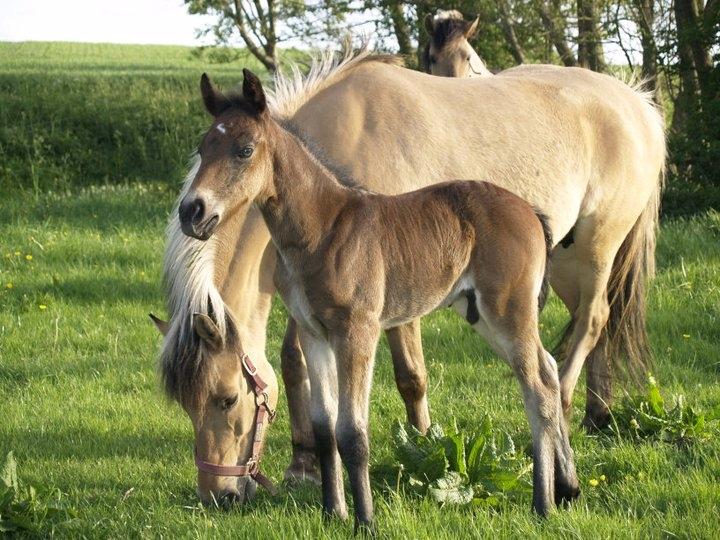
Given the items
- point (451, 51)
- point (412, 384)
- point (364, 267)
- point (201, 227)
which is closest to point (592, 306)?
point (412, 384)

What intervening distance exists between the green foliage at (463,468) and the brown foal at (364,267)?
0.27m

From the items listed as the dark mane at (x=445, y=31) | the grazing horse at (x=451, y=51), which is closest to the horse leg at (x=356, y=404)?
the grazing horse at (x=451, y=51)

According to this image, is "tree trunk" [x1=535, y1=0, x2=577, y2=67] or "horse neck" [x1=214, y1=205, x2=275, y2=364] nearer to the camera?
"horse neck" [x1=214, y1=205, x2=275, y2=364]

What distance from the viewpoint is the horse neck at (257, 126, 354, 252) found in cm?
352

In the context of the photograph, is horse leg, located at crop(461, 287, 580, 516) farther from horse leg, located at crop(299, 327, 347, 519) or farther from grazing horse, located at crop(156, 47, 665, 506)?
grazing horse, located at crop(156, 47, 665, 506)

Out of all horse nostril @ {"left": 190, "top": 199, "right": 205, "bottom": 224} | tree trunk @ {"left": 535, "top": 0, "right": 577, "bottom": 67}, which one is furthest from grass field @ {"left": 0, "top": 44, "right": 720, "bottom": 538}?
tree trunk @ {"left": 535, "top": 0, "right": 577, "bottom": 67}

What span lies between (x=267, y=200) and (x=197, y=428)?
1.22 m

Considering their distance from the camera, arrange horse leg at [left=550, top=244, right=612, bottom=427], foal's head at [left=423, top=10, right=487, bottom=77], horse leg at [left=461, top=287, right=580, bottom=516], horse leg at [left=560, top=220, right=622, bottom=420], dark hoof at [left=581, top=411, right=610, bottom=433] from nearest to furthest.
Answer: horse leg at [left=461, top=287, right=580, bottom=516]
dark hoof at [left=581, top=411, right=610, bottom=433]
horse leg at [left=550, top=244, right=612, bottom=427]
horse leg at [left=560, top=220, right=622, bottom=420]
foal's head at [left=423, top=10, right=487, bottom=77]

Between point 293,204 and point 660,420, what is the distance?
253 cm

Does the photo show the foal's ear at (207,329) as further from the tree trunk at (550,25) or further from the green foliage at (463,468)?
the tree trunk at (550,25)

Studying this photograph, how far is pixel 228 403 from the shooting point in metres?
4.23

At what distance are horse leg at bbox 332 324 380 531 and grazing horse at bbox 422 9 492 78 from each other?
5546mm

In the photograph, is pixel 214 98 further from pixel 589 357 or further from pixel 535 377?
pixel 589 357

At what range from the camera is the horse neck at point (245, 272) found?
172 inches
